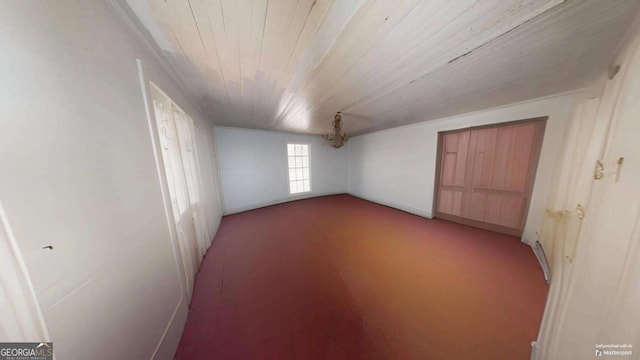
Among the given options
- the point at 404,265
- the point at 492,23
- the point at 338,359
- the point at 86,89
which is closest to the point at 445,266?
the point at 404,265

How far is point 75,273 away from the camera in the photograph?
59 cm

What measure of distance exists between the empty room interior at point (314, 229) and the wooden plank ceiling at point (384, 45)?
0.01 m

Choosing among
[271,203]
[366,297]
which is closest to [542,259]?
[366,297]

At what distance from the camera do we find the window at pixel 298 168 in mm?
4641

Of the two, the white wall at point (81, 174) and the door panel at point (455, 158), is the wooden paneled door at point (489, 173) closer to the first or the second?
the door panel at point (455, 158)

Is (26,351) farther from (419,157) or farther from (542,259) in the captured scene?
(419,157)

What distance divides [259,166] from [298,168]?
44.5 inches

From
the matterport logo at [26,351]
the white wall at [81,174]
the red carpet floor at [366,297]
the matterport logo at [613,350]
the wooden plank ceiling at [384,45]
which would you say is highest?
the wooden plank ceiling at [384,45]

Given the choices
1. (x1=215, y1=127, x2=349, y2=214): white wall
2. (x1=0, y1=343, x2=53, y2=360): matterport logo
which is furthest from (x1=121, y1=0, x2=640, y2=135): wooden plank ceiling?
(x1=215, y1=127, x2=349, y2=214): white wall

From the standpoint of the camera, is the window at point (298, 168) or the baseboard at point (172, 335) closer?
the baseboard at point (172, 335)

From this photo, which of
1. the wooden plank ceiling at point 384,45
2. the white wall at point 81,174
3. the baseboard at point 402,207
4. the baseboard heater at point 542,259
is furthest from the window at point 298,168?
the baseboard heater at point 542,259

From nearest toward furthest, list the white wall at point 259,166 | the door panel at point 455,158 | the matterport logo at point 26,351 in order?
the matterport logo at point 26,351
the door panel at point 455,158
the white wall at point 259,166

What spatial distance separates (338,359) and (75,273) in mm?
1473

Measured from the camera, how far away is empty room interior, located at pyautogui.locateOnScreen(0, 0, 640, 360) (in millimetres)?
551
